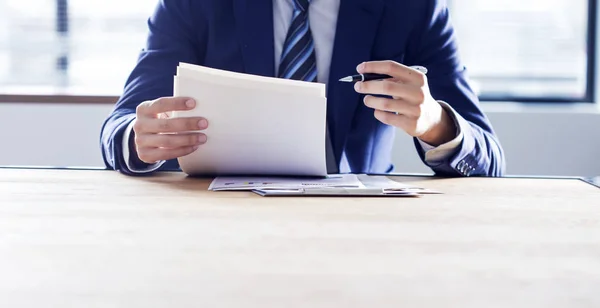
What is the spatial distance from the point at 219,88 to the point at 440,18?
75 cm

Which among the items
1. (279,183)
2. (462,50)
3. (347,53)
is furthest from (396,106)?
(462,50)

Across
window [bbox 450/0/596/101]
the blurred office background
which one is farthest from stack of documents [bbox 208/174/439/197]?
window [bbox 450/0/596/101]

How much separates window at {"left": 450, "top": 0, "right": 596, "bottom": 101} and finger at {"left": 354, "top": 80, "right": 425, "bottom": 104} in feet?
5.78

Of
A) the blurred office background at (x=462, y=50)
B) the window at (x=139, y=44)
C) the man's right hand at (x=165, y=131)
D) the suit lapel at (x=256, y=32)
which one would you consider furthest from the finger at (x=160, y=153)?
the window at (x=139, y=44)

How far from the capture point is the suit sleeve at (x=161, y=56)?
1.40 metres

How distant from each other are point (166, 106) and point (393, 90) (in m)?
0.38

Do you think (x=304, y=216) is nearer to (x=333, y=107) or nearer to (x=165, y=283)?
(x=165, y=283)

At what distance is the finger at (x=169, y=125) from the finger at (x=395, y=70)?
0.29 meters

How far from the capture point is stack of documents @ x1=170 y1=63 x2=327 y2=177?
3.39ft

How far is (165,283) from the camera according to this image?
0.54 meters

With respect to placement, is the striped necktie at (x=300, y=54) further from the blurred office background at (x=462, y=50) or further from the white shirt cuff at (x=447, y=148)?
the blurred office background at (x=462, y=50)

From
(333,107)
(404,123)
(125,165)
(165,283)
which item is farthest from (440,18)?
(165,283)

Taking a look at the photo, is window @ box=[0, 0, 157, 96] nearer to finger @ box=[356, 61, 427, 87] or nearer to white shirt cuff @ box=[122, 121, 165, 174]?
white shirt cuff @ box=[122, 121, 165, 174]

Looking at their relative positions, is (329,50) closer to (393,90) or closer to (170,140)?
(393,90)
